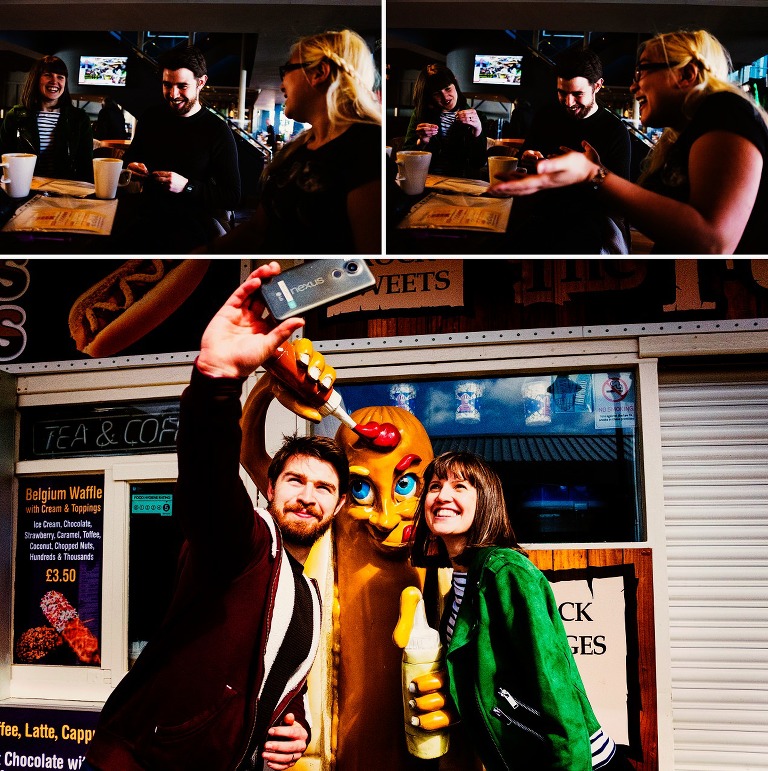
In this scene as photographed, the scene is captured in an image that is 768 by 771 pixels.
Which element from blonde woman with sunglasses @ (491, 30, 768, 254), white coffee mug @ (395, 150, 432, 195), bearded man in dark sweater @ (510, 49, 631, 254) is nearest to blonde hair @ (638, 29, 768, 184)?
blonde woman with sunglasses @ (491, 30, 768, 254)

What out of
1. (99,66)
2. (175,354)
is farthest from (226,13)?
(175,354)

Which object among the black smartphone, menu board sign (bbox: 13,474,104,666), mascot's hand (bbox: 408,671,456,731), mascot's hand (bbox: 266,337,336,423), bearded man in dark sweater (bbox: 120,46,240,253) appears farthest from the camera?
menu board sign (bbox: 13,474,104,666)

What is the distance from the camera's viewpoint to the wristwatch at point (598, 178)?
11.3 feet

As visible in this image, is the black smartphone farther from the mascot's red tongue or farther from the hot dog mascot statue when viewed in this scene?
the mascot's red tongue

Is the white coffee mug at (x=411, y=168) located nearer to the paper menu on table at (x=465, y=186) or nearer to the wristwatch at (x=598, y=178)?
the paper menu on table at (x=465, y=186)

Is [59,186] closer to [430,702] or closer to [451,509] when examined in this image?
[451,509]

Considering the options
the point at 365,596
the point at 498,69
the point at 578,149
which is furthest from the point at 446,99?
Result: the point at 365,596

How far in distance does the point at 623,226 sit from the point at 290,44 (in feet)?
5.15

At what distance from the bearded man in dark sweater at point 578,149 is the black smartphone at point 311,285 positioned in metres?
0.83

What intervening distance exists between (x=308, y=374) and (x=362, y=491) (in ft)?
1.71

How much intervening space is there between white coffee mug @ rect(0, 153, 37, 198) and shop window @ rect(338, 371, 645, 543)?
6.11ft

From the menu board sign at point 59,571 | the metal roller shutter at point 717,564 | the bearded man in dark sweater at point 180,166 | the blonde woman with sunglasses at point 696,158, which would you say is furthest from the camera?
the menu board sign at point 59,571

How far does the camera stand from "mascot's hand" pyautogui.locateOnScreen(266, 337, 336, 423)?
9.77 ft

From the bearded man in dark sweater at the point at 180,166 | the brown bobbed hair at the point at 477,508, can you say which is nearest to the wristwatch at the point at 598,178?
the brown bobbed hair at the point at 477,508
